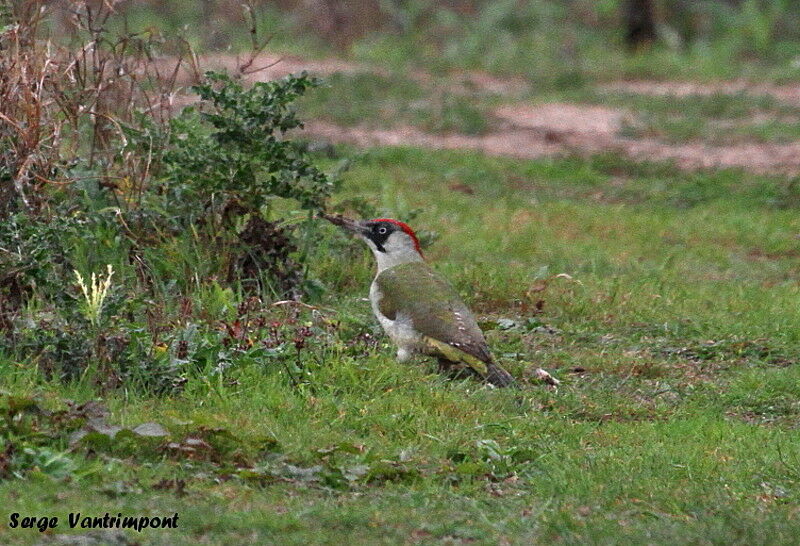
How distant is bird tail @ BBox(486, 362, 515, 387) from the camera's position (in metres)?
7.70

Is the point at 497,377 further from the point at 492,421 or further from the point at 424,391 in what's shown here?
the point at 492,421

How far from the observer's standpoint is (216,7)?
22.6 m

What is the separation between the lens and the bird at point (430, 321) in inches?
305

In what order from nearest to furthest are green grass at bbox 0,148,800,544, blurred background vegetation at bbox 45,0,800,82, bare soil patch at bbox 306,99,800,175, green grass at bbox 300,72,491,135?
green grass at bbox 0,148,800,544 < bare soil patch at bbox 306,99,800,175 < green grass at bbox 300,72,491,135 < blurred background vegetation at bbox 45,0,800,82

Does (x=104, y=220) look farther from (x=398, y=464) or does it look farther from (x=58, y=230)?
(x=398, y=464)

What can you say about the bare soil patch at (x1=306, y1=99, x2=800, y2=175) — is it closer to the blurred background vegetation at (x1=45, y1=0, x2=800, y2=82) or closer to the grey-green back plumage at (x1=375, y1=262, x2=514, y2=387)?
the blurred background vegetation at (x1=45, y1=0, x2=800, y2=82)

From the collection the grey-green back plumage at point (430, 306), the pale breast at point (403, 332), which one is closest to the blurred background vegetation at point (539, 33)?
the grey-green back plumage at point (430, 306)

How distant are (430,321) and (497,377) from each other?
0.44 m

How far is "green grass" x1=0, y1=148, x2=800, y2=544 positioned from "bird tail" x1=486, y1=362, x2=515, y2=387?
0.42 feet

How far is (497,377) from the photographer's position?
7.72 meters

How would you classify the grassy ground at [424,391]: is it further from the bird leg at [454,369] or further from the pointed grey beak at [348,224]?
the pointed grey beak at [348,224]

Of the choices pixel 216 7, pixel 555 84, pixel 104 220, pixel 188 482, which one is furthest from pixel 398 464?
pixel 216 7

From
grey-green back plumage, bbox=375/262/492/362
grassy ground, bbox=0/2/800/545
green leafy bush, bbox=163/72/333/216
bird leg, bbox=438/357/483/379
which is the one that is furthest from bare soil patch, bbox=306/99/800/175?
bird leg, bbox=438/357/483/379

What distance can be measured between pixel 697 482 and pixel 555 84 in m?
12.9
